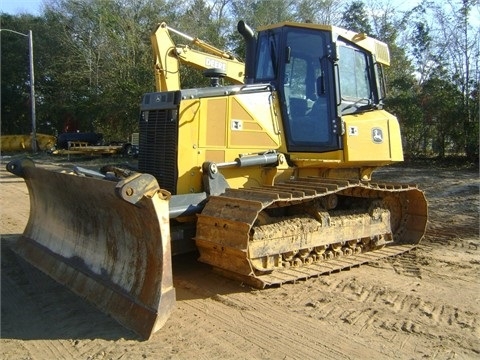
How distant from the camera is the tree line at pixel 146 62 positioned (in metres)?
15.2

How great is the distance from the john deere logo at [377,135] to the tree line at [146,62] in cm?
878

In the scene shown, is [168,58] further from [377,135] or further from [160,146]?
[377,135]

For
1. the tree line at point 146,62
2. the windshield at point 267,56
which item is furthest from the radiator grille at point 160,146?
the tree line at point 146,62

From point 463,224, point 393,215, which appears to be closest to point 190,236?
point 393,215

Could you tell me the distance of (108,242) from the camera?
4.93m

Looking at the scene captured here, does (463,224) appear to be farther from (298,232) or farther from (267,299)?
(267,299)

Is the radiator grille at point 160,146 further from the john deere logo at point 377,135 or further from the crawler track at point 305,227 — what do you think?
the john deere logo at point 377,135

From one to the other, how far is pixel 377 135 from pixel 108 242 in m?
3.73

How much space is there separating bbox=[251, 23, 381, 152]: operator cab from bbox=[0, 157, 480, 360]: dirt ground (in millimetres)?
1692

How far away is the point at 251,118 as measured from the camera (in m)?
5.88

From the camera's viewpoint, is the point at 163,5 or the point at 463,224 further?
the point at 163,5

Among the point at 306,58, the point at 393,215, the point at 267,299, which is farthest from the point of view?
the point at 393,215

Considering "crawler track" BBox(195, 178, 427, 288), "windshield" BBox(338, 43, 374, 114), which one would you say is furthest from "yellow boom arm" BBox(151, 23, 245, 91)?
"crawler track" BBox(195, 178, 427, 288)

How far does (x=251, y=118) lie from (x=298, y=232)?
4.73 ft
